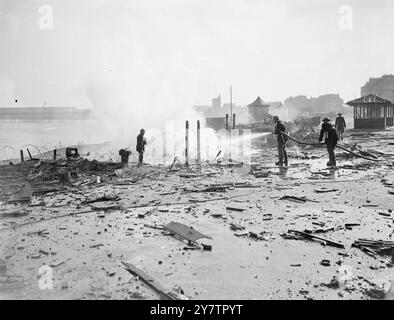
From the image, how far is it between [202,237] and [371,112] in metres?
34.1

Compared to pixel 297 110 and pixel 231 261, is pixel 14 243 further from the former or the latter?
pixel 297 110

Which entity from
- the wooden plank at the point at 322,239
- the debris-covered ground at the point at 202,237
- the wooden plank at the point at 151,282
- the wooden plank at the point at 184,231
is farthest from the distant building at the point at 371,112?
the wooden plank at the point at 151,282

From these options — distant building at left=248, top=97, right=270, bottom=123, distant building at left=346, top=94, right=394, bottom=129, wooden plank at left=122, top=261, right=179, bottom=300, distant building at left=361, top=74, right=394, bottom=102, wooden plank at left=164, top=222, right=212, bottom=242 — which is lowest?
wooden plank at left=122, top=261, right=179, bottom=300

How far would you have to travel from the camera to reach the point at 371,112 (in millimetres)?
35156

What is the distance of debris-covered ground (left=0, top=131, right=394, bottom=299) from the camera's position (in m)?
4.94

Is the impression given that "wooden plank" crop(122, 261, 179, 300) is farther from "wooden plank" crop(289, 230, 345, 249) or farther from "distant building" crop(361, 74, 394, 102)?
"distant building" crop(361, 74, 394, 102)

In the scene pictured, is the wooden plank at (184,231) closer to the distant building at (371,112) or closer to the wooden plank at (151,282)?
the wooden plank at (151,282)

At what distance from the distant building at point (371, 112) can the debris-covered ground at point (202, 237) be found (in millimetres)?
23150

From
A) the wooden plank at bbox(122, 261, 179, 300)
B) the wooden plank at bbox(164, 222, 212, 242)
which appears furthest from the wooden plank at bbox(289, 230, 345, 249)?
the wooden plank at bbox(122, 261, 179, 300)

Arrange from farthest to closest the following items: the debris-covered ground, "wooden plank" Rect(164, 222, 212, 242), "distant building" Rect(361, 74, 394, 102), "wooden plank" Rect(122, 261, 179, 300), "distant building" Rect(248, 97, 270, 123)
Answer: "distant building" Rect(361, 74, 394, 102) < "distant building" Rect(248, 97, 270, 123) < "wooden plank" Rect(164, 222, 212, 242) < the debris-covered ground < "wooden plank" Rect(122, 261, 179, 300)

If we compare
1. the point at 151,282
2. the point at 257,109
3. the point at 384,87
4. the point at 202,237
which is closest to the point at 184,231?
the point at 202,237

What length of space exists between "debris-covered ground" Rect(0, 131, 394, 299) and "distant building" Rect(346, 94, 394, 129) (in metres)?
23.2
